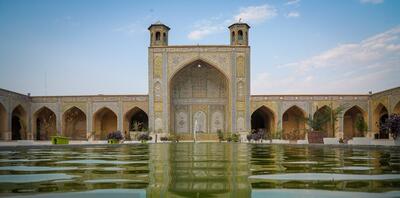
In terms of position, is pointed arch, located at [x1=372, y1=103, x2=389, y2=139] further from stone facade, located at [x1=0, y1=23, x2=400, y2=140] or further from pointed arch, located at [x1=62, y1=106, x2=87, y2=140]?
pointed arch, located at [x1=62, y1=106, x2=87, y2=140]

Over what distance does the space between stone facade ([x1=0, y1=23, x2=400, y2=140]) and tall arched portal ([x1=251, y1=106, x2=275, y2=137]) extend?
146 millimetres

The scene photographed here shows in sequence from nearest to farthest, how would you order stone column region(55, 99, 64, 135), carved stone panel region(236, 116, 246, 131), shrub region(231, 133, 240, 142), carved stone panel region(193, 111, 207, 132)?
shrub region(231, 133, 240, 142) → carved stone panel region(236, 116, 246, 131) → stone column region(55, 99, 64, 135) → carved stone panel region(193, 111, 207, 132)

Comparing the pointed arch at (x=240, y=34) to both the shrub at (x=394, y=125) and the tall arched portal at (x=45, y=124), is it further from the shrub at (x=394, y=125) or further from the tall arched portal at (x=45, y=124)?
the shrub at (x=394, y=125)

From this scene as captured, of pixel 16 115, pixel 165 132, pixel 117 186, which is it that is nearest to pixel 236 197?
pixel 117 186

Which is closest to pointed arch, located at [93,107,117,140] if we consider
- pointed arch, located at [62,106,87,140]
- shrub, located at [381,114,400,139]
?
pointed arch, located at [62,106,87,140]

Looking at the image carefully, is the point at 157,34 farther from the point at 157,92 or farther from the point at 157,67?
the point at 157,92

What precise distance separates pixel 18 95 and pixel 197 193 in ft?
67.8

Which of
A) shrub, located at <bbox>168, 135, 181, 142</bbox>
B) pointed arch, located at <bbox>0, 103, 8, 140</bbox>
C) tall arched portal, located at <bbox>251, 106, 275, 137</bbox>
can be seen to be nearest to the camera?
pointed arch, located at <bbox>0, 103, 8, 140</bbox>

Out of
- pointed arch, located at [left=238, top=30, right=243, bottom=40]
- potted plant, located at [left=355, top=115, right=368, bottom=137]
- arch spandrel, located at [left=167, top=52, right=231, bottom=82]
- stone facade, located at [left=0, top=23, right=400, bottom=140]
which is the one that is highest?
pointed arch, located at [left=238, top=30, right=243, bottom=40]

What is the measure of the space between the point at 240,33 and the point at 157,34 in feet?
14.3

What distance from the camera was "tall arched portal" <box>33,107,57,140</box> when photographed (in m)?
22.6

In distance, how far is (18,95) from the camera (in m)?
20.4

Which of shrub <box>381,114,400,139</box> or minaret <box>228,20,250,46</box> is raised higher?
minaret <box>228,20,250,46</box>

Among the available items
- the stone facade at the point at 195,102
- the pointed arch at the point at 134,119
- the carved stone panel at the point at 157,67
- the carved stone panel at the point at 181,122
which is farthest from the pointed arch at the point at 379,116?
the pointed arch at the point at 134,119
